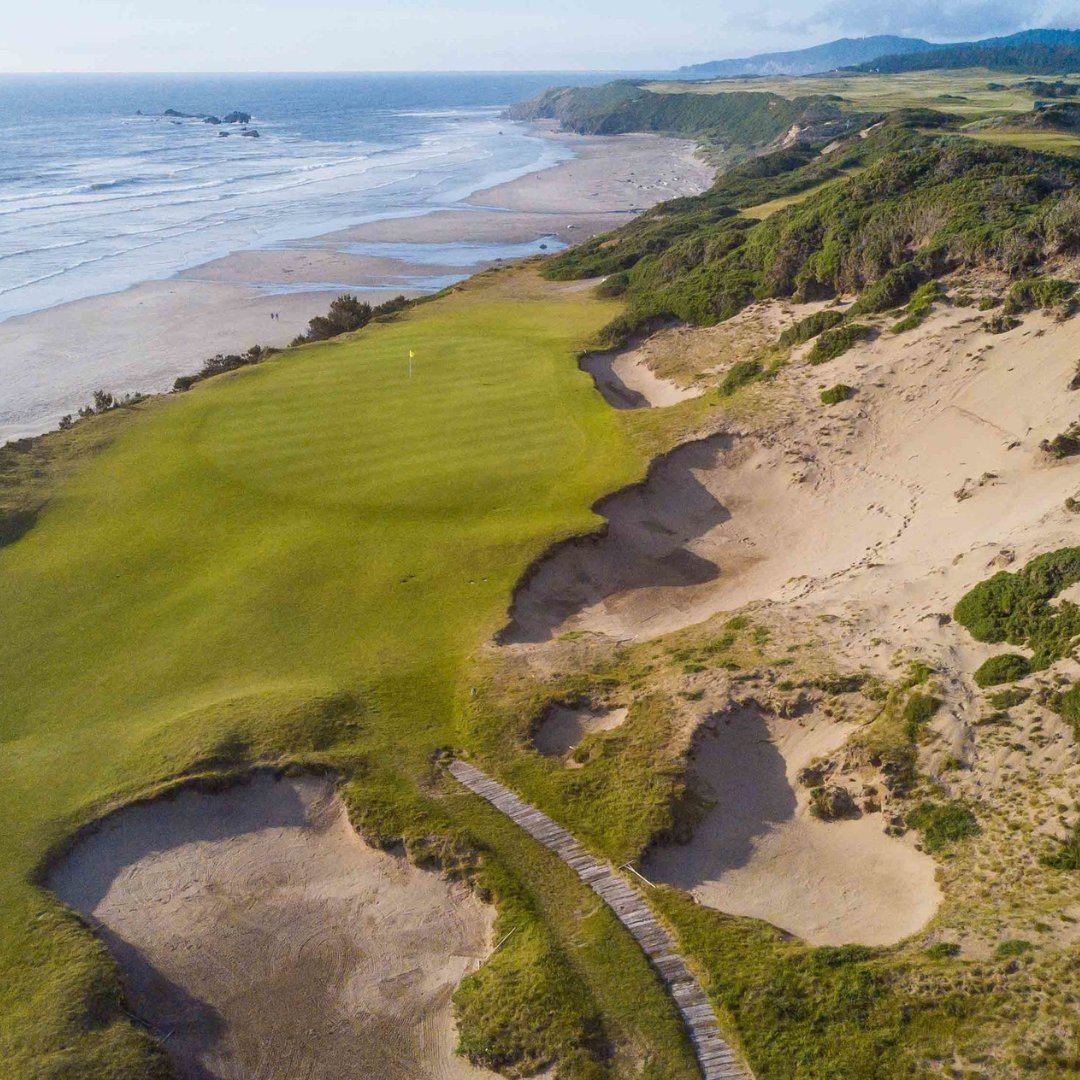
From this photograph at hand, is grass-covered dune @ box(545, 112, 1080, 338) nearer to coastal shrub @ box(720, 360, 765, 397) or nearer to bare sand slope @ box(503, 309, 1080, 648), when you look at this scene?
bare sand slope @ box(503, 309, 1080, 648)

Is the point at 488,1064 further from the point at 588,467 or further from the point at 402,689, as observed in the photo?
the point at 588,467

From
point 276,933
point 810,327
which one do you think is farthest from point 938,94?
point 276,933

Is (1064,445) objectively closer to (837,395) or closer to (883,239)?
(837,395)

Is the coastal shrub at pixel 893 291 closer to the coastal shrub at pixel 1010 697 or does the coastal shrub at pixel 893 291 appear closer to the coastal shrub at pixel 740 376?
the coastal shrub at pixel 740 376

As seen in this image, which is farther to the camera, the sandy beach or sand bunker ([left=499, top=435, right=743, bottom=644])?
the sandy beach

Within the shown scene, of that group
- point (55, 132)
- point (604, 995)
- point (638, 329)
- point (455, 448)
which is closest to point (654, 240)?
point (638, 329)

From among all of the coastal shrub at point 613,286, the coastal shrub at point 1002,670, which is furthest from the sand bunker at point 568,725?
the coastal shrub at point 613,286

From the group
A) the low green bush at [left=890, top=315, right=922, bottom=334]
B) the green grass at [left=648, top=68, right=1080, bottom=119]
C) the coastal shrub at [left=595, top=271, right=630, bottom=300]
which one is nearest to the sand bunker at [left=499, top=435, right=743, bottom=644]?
the low green bush at [left=890, top=315, right=922, bottom=334]
